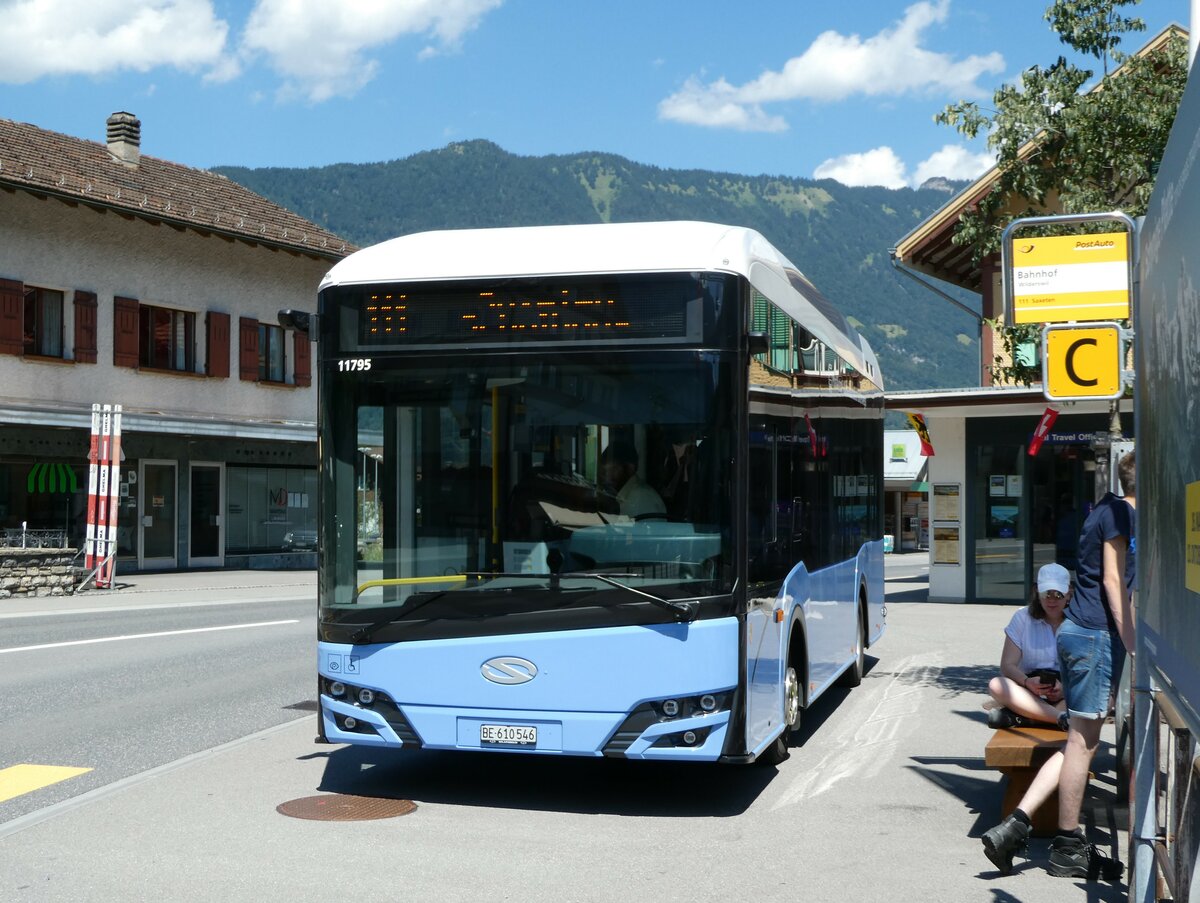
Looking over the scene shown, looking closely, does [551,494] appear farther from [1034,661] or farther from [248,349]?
[248,349]

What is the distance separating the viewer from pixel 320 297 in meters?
7.66

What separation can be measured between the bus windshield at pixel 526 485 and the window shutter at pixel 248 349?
27560mm

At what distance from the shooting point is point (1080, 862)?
6.16 metres

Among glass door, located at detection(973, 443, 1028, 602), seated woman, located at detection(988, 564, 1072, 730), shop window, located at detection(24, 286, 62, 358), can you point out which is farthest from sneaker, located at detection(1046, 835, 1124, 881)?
shop window, located at detection(24, 286, 62, 358)

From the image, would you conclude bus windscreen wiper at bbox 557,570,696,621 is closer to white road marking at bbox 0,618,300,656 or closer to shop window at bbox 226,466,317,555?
white road marking at bbox 0,618,300,656

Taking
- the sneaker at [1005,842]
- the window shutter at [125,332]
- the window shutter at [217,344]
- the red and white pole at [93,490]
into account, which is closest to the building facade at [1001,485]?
the red and white pole at [93,490]

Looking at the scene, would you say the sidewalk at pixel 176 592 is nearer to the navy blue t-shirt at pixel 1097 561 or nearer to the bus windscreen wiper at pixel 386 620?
the bus windscreen wiper at pixel 386 620

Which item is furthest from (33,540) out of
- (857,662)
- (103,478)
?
(857,662)

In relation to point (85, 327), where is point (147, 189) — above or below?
above

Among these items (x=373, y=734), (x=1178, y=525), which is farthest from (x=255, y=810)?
(x=1178, y=525)

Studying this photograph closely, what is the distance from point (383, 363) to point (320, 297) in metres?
0.50

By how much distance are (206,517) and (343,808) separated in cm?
2725

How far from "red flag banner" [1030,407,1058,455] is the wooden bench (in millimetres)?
15416

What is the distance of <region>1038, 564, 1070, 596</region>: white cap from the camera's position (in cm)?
757
